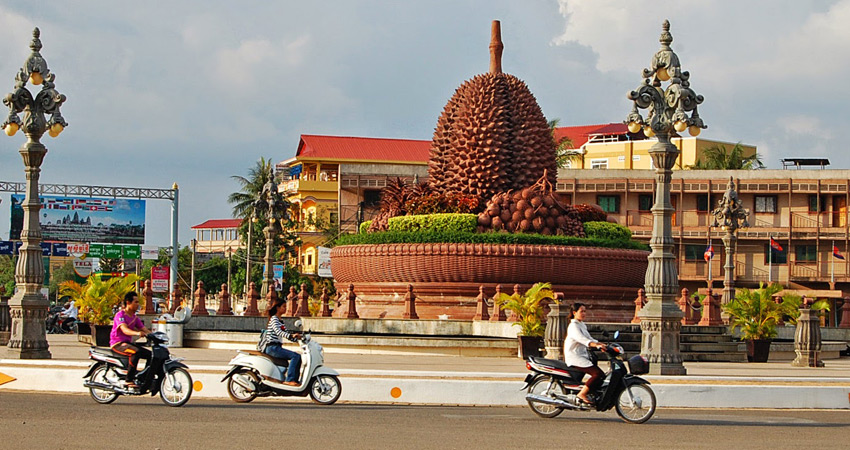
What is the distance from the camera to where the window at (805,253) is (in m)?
63.2

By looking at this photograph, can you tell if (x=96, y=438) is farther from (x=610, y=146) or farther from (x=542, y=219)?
(x=610, y=146)

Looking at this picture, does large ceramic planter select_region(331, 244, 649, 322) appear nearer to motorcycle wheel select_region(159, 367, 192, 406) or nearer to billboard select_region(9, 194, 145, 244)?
motorcycle wheel select_region(159, 367, 192, 406)

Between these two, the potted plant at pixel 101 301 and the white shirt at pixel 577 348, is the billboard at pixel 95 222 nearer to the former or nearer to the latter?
the potted plant at pixel 101 301

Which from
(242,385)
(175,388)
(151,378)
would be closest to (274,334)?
(242,385)

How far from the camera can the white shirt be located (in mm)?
14234

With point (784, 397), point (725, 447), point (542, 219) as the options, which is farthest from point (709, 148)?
point (725, 447)

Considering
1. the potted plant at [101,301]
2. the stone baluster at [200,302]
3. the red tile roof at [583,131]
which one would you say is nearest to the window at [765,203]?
the red tile roof at [583,131]

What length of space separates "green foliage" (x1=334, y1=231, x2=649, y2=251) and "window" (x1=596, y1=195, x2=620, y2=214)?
110 ft

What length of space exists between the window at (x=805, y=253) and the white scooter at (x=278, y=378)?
51.5 meters

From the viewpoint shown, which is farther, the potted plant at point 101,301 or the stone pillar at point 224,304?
the stone pillar at point 224,304

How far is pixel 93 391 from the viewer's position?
15664 mm

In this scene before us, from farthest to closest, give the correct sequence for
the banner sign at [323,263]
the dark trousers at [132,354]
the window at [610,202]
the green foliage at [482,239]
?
1. the window at [610,202]
2. the banner sign at [323,263]
3. the green foliage at [482,239]
4. the dark trousers at [132,354]

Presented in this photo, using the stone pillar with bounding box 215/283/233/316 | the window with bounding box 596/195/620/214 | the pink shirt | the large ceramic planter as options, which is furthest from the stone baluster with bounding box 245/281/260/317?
the window with bounding box 596/195/620/214

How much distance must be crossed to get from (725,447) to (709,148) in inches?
2501
